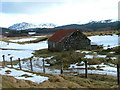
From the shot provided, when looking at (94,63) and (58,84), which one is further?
(94,63)

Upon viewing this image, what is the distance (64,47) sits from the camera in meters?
45.8

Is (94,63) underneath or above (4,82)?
underneath

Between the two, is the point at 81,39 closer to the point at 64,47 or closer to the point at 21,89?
the point at 64,47

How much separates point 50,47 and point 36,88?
146ft

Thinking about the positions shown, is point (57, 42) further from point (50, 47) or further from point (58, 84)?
point (58, 84)

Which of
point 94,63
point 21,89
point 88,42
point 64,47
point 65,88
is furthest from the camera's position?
point 88,42

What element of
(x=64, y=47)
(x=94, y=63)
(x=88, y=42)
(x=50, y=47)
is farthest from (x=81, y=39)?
(x=94, y=63)

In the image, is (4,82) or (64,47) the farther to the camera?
(64,47)

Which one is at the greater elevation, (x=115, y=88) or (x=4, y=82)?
(x=4, y=82)

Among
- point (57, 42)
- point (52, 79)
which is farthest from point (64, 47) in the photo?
point (52, 79)

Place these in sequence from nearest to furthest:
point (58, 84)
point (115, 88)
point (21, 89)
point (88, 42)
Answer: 1. point (21, 89)
2. point (58, 84)
3. point (115, 88)
4. point (88, 42)

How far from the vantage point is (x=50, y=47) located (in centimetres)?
5228

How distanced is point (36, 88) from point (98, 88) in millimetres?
3323

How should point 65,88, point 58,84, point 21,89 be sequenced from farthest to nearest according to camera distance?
point 58,84
point 65,88
point 21,89
